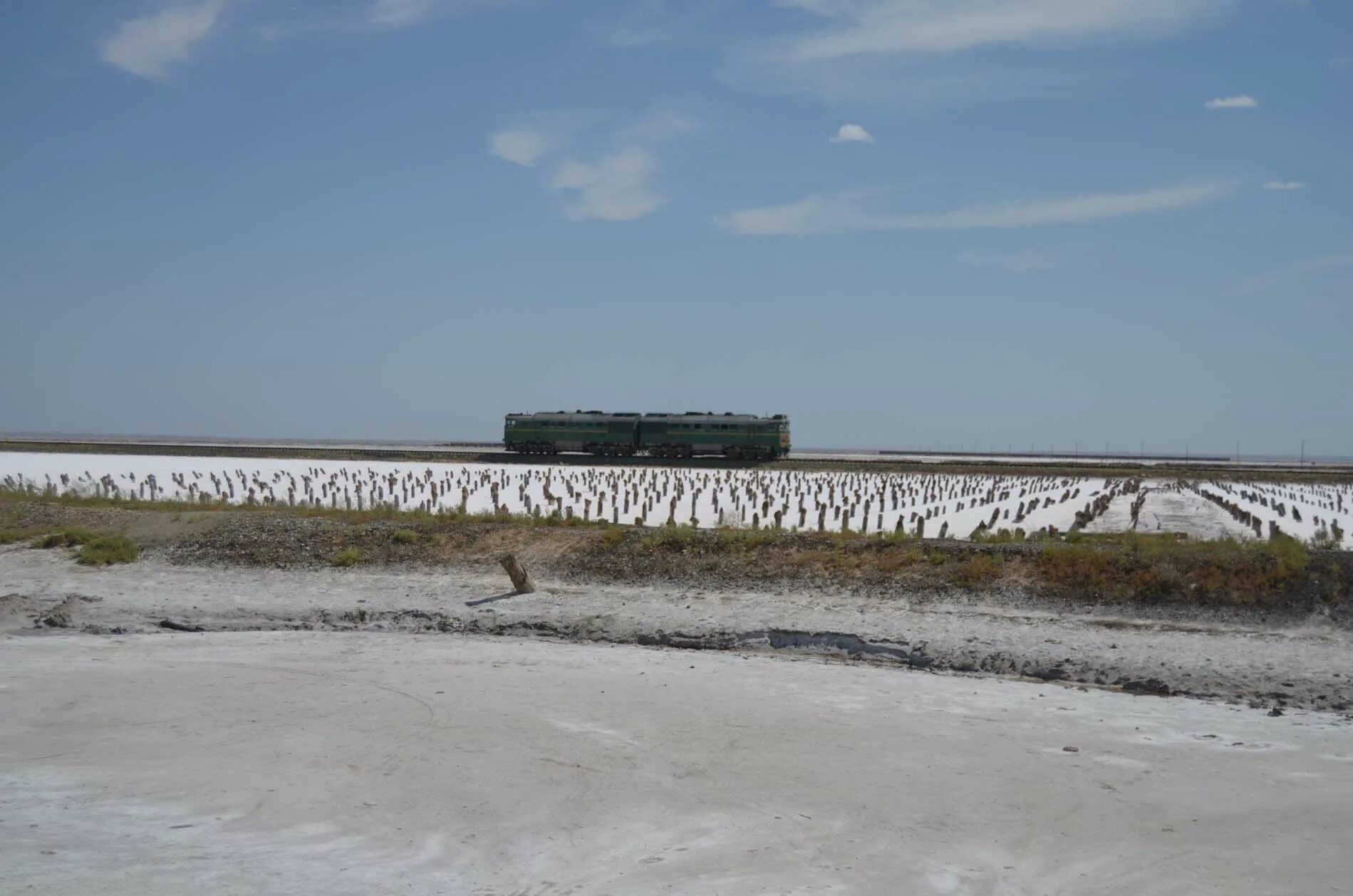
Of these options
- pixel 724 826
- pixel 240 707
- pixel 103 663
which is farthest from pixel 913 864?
pixel 103 663

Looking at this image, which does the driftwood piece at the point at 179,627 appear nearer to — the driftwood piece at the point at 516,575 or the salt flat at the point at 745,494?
the driftwood piece at the point at 516,575

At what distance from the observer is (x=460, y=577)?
19.2 meters

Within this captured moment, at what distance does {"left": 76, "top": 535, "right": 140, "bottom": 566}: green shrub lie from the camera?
20703 mm

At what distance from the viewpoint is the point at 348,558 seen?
66.2 feet

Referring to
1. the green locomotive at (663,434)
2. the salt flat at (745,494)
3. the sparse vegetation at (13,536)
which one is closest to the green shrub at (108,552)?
the sparse vegetation at (13,536)

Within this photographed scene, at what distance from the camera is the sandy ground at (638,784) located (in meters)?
7.38

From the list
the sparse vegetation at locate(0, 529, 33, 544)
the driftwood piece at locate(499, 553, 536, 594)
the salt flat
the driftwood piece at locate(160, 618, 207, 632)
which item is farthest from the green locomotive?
the driftwood piece at locate(160, 618, 207, 632)

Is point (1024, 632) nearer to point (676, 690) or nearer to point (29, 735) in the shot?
point (676, 690)

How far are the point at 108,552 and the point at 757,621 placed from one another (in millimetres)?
11727

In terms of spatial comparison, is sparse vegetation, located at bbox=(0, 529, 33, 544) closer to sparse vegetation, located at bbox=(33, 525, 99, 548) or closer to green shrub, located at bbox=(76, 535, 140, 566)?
sparse vegetation, located at bbox=(33, 525, 99, 548)

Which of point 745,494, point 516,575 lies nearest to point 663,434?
point 745,494

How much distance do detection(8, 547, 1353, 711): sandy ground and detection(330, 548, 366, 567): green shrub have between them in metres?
0.30

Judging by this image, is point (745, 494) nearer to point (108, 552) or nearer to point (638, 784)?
point (108, 552)

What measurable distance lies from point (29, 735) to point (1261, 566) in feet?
48.4
